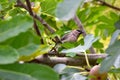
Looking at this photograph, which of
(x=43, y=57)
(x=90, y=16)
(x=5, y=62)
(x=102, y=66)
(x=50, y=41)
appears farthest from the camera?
(x=90, y=16)

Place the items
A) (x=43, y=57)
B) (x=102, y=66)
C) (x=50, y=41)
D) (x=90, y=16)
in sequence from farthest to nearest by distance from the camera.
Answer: (x=90, y=16) < (x=50, y=41) < (x=43, y=57) < (x=102, y=66)

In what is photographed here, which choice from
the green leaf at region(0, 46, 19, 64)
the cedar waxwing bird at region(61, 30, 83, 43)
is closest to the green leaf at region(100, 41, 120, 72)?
the green leaf at region(0, 46, 19, 64)

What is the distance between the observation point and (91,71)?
2.15 feet

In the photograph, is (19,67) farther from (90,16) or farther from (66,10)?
(90,16)

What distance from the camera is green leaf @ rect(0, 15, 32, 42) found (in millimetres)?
401

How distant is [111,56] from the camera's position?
0.55 m

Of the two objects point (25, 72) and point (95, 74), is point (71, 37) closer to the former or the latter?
point (95, 74)

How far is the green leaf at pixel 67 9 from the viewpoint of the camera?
15.8 inches

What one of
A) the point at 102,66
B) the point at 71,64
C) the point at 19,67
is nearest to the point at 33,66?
the point at 19,67

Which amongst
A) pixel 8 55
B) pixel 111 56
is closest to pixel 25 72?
pixel 8 55

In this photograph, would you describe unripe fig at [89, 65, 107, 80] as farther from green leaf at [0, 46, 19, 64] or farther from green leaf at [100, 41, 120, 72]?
green leaf at [0, 46, 19, 64]

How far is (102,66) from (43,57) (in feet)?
0.48

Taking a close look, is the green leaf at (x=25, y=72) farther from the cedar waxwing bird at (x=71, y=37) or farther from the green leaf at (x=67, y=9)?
the cedar waxwing bird at (x=71, y=37)

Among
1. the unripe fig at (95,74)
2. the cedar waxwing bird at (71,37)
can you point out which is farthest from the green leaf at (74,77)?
the cedar waxwing bird at (71,37)
